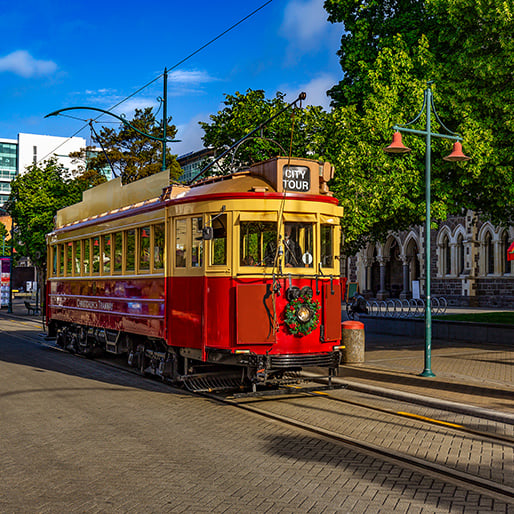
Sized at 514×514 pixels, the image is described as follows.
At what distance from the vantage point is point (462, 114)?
17016 mm

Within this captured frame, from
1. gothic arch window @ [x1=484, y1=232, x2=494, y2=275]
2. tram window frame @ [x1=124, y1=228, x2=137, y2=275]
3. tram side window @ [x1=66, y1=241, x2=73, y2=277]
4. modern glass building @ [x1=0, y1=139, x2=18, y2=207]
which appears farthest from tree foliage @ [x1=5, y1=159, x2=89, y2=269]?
modern glass building @ [x1=0, y1=139, x2=18, y2=207]

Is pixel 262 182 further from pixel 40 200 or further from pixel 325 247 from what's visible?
pixel 40 200

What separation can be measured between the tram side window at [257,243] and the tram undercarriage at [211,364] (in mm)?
1421

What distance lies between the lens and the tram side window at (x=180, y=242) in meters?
11.2

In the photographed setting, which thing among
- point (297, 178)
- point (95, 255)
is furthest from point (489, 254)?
point (297, 178)

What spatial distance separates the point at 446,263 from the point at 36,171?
26312mm

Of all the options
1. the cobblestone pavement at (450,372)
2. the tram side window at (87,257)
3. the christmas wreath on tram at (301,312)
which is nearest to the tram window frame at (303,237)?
the christmas wreath on tram at (301,312)

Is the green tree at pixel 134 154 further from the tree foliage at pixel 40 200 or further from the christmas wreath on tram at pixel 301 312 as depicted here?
Answer: the christmas wreath on tram at pixel 301 312

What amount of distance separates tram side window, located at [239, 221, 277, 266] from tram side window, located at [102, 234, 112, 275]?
15.0 ft

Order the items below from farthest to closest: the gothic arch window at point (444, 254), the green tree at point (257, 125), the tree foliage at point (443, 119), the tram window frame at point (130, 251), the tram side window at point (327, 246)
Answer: the gothic arch window at point (444, 254), the green tree at point (257, 125), the tree foliage at point (443, 119), the tram window frame at point (130, 251), the tram side window at point (327, 246)

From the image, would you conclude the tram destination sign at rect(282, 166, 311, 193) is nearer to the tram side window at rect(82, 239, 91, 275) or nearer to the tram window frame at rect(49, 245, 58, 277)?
the tram side window at rect(82, 239, 91, 275)

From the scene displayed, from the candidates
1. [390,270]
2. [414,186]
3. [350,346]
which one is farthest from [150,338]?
[390,270]

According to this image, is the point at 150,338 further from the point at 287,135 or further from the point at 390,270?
the point at 390,270

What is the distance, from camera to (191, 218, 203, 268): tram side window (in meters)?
10.9
